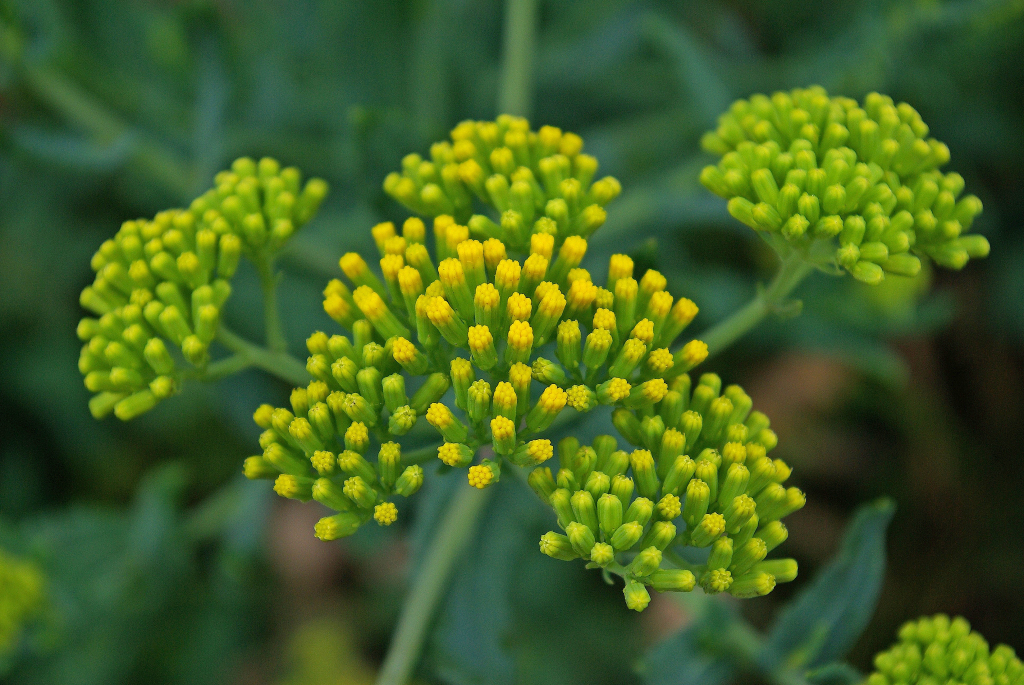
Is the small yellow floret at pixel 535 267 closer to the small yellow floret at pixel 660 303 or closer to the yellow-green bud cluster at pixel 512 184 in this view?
the yellow-green bud cluster at pixel 512 184

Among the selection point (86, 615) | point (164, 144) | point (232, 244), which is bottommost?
point (86, 615)

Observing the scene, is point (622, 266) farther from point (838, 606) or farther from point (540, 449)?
point (838, 606)

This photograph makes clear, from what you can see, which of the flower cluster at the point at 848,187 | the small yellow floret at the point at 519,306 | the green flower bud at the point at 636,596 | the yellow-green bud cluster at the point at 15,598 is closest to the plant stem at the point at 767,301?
the flower cluster at the point at 848,187

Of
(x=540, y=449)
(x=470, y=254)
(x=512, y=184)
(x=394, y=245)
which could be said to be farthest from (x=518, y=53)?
(x=540, y=449)

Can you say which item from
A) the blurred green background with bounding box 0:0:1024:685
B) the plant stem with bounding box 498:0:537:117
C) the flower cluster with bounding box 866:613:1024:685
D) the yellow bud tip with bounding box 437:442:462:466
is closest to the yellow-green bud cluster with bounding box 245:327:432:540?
the yellow bud tip with bounding box 437:442:462:466

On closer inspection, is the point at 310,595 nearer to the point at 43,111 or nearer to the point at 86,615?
the point at 86,615

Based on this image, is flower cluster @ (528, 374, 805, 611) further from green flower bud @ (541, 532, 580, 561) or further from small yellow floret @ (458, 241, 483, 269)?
small yellow floret @ (458, 241, 483, 269)

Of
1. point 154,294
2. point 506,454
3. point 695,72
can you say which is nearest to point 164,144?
point 154,294
